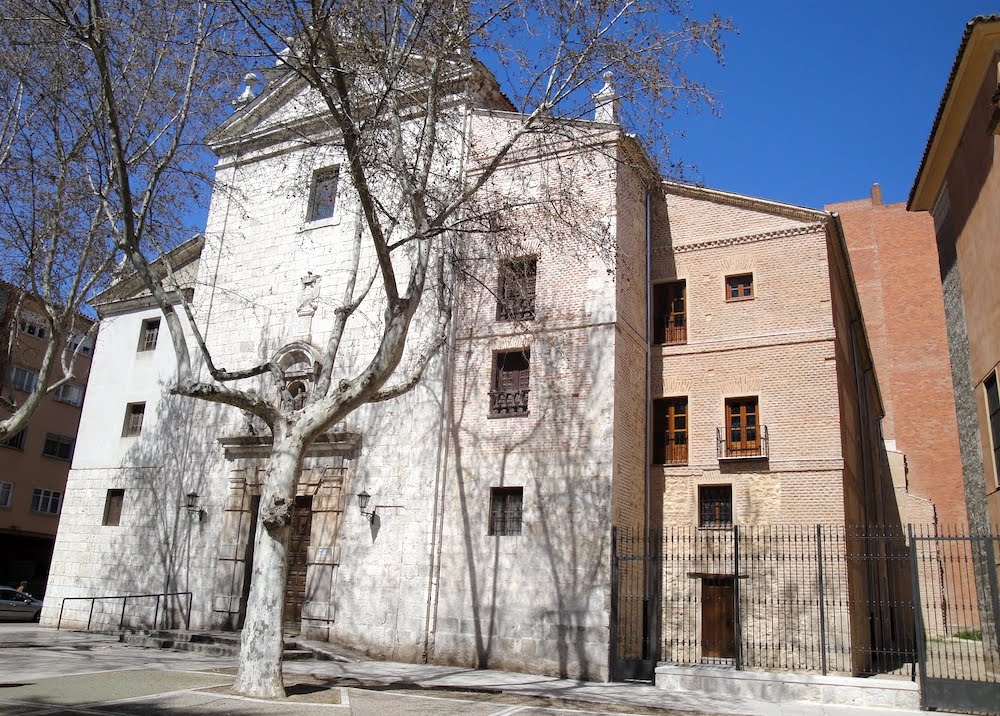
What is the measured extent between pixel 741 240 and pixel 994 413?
5.66 metres

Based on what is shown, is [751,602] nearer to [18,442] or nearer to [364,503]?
[364,503]

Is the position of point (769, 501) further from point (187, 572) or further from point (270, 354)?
point (187, 572)

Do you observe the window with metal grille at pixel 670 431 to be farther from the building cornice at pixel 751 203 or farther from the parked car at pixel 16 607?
the parked car at pixel 16 607

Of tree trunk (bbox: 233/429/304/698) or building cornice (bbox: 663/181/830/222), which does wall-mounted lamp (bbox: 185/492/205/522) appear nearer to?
tree trunk (bbox: 233/429/304/698)

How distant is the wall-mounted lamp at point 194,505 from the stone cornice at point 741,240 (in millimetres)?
11288

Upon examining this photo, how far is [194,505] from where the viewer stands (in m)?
17.0

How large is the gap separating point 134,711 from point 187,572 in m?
9.39

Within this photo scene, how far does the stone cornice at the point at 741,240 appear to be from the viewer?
1580cm

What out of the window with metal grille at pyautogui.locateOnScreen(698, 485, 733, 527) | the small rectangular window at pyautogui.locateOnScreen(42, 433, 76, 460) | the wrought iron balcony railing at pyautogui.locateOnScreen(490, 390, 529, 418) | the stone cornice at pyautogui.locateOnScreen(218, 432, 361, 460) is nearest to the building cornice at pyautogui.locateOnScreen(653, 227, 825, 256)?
the wrought iron balcony railing at pyautogui.locateOnScreen(490, 390, 529, 418)

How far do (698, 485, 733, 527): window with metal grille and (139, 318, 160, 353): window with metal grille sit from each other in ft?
46.3

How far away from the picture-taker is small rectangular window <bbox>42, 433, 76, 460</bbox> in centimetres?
3136

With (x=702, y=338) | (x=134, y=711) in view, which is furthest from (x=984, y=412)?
(x=134, y=711)

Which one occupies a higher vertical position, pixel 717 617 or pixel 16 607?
pixel 717 617

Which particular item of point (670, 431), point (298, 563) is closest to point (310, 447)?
point (298, 563)
